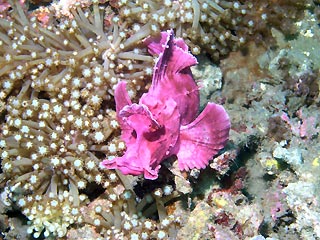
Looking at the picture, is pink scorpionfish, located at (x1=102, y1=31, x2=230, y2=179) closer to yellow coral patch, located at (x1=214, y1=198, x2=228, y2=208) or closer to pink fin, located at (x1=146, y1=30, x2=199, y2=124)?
pink fin, located at (x1=146, y1=30, x2=199, y2=124)

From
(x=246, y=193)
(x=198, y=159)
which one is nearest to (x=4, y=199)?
(x=198, y=159)

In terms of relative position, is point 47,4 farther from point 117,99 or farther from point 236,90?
point 236,90

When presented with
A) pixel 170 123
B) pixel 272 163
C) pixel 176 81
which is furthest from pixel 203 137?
pixel 272 163

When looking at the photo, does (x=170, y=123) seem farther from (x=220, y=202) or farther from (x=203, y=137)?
(x=220, y=202)

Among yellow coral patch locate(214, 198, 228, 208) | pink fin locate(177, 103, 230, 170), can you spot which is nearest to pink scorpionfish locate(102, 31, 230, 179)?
pink fin locate(177, 103, 230, 170)

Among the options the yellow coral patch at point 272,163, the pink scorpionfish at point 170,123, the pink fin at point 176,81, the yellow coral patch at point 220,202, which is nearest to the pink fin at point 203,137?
the pink scorpionfish at point 170,123

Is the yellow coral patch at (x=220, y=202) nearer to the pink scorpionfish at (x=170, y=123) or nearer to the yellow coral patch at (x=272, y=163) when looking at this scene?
the pink scorpionfish at (x=170, y=123)

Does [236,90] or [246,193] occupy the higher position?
[236,90]

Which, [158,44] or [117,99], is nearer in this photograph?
[117,99]
